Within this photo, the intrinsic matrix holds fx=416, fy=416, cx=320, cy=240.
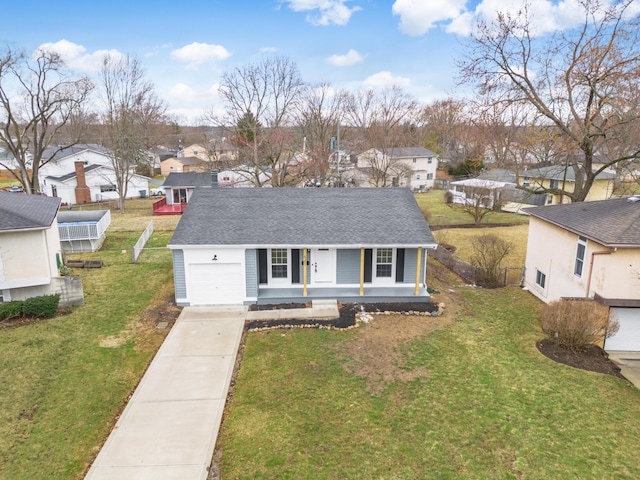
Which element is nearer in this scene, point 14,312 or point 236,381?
point 236,381

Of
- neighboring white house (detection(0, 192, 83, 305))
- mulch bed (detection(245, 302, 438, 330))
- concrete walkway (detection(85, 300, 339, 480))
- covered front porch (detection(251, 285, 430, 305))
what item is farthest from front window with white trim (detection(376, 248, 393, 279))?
neighboring white house (detection(0, 192, 83, 305))

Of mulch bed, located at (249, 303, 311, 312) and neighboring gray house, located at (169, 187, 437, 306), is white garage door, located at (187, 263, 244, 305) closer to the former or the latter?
neighboring gray house, located at (169, 187, 437, 306)

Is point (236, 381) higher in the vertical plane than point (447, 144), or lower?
lower

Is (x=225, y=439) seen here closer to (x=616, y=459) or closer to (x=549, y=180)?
(x=616, y=459)

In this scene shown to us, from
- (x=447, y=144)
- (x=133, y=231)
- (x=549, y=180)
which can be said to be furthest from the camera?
(x=447, y=144)

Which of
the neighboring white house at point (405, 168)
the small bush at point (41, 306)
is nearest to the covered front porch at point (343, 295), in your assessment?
the small bush at point (41, 306)

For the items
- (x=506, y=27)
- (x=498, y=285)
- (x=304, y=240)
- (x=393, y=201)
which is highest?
(x=506, y=27)

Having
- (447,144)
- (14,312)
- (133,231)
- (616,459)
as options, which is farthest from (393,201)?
(447,144)

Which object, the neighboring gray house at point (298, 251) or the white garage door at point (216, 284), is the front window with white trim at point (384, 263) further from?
the white garage door at point (216, 284)
